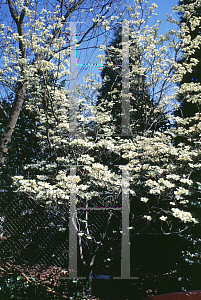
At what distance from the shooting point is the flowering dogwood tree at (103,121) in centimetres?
354

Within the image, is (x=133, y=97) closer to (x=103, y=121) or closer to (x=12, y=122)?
(x=103, y=121)

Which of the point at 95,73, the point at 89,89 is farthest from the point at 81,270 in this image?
the point at 95,73

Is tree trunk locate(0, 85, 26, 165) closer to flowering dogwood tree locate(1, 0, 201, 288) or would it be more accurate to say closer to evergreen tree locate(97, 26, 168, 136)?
flowering dogwood tree locate(1, 0, 201, 288)

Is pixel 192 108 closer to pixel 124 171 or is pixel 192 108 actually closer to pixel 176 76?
pixel 176 76

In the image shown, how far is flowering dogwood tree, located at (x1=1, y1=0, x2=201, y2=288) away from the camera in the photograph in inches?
139

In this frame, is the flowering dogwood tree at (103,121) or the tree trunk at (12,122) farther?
the tree trunk at (12,122)

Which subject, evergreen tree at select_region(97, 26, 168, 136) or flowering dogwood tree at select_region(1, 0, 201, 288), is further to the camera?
evergreen tree at select_region(97, 26, 168, 136)

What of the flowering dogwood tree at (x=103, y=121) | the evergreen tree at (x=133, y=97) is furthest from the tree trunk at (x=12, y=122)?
the evergreen tree at (x=133, y=97)

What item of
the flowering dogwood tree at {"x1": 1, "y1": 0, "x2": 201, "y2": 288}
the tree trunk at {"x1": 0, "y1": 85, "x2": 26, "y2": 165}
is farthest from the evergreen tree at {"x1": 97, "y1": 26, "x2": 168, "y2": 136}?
the tree trunk at {"x1": 0, "y1": 85, "x2": 26, "y2": 165}

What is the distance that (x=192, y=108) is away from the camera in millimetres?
4809

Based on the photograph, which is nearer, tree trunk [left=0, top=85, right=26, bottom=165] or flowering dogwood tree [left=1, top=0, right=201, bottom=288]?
flowering dogwood tree [left=1, top=0, right=201, bottom=288]

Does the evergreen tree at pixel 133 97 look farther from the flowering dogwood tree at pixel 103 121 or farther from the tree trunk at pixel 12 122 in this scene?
the tree trunk at pixel 12 122

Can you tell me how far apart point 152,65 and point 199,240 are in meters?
2.91

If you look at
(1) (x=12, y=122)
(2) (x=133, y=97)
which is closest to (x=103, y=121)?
(2) (x=133, y=97)
